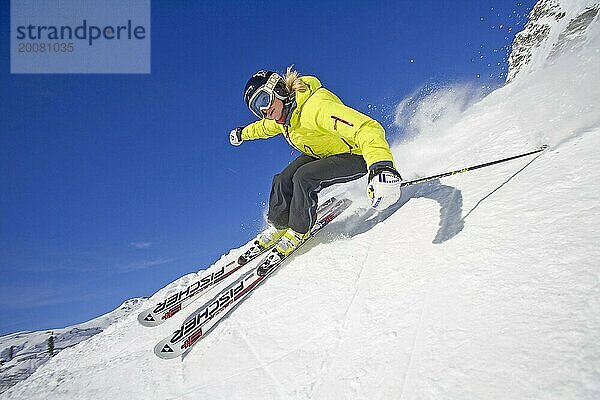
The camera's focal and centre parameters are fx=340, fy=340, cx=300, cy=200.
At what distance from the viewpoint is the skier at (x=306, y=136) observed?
3734 mm

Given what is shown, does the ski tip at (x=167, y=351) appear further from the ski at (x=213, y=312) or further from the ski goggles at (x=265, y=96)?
the ski goggles at (x=265, y=96)

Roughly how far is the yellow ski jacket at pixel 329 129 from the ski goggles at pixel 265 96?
12.4 inches

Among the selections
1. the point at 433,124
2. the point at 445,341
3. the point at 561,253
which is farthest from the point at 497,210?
the point at 433,124

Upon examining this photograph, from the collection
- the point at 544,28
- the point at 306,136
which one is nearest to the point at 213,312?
the point at 306,136

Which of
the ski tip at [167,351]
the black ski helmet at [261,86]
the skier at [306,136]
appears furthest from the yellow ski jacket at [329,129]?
the ski tip at [167,351]

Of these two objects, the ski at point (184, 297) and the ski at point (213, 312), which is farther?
the ski at point (184, 297)

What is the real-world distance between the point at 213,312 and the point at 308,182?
190cm

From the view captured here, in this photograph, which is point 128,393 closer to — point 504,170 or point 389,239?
point 389,239

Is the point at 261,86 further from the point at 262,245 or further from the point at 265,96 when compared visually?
the point at 262,245

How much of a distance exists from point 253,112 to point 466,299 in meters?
3.33

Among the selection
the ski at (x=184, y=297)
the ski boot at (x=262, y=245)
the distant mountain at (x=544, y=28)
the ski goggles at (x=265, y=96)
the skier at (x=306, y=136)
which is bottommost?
the ski at (x=184, y=297)

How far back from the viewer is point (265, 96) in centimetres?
420

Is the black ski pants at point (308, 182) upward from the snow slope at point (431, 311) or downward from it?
upward

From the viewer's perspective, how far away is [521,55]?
74500mm
